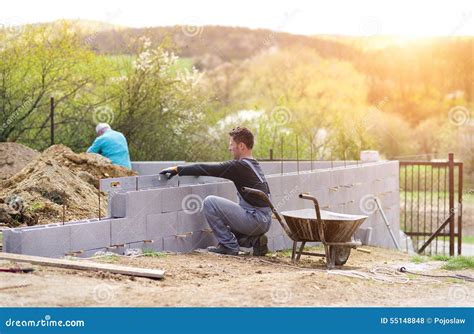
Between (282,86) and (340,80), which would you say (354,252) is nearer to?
(282,86)

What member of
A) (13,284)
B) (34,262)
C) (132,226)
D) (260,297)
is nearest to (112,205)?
(132,226)

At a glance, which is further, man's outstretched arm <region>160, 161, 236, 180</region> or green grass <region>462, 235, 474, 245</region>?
green grass <region>462, 235, 474, 245</region>

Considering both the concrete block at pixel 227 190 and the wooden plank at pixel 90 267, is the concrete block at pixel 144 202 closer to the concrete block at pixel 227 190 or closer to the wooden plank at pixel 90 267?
the concrete block at pixel 227 190

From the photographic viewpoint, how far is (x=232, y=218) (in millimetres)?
8430

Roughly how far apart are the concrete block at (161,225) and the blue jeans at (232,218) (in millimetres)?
345

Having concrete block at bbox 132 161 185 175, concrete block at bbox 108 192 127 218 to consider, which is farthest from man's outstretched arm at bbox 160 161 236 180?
concrete block at bbox 132 161 185 175

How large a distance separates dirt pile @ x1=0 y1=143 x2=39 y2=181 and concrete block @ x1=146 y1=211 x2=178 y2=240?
141 inches

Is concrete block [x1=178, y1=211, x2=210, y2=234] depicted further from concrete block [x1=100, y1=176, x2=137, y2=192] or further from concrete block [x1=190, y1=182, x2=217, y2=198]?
concrete block [x1=100, y1=176, x2=137, y2=192]

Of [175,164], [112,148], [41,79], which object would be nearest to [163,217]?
[112,148]

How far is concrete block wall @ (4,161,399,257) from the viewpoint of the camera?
7176 mm

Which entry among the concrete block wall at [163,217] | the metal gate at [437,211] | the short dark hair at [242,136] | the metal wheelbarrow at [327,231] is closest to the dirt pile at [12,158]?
the concrete block wall at [163,217]

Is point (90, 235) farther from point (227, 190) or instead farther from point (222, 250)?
point (227, 190)

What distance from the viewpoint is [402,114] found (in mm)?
35906

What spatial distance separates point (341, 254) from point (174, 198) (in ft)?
6.27
